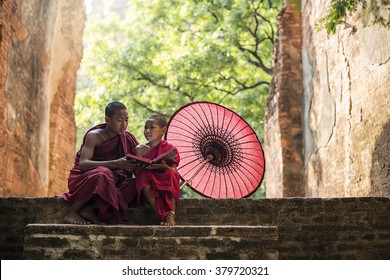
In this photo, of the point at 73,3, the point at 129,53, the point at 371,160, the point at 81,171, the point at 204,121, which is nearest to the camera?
the point at 81,171

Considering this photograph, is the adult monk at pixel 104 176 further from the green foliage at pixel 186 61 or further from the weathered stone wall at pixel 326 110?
the green foliage at pixel 186 61

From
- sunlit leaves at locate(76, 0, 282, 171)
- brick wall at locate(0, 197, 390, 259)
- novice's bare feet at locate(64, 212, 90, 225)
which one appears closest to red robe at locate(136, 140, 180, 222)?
brick wall at locate(0, 197, 390, 259)

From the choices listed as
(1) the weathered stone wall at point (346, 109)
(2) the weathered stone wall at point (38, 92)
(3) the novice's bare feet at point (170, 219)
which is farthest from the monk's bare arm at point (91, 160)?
(1) the weathered stone wall at point (346, 109)

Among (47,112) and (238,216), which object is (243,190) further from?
(47,112)

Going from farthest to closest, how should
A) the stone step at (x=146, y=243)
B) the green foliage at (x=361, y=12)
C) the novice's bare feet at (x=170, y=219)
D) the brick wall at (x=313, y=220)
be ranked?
the green foliage at (x=361, y=12) < the brick wall at (x=313, y=220) < the novice's bare feet at (x=170, y=219) < the stone step at (x=146, y=243)

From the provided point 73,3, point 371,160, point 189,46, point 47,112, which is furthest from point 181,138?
point 189,46

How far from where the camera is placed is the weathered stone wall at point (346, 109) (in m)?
6.12

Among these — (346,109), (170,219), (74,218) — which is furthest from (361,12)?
(74,218)

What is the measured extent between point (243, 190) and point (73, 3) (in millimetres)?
6229

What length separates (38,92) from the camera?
331 inches

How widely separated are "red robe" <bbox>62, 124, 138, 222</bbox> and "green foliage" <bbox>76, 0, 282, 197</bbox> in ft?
29.5

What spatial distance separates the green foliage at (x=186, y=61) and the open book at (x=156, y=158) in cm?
918

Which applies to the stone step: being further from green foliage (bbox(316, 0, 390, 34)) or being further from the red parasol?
green foliage (bbox(316, 0, 390, 34))

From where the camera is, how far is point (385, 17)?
583cm
